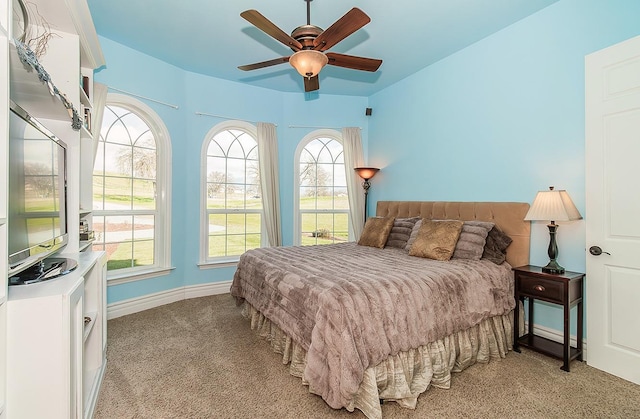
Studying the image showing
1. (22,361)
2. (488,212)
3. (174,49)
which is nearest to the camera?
(22,361)

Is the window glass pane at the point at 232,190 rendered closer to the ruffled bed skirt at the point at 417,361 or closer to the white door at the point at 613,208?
the ruffled bed skirt at the point at 417,361

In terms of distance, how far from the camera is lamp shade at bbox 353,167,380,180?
449cm

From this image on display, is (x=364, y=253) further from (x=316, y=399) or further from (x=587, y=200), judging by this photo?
(x=587, y=200)

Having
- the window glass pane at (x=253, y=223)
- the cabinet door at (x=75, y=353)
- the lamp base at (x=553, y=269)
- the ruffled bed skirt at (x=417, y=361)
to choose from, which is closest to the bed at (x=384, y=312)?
the ruffled bed skirt at (x=417, y=361)

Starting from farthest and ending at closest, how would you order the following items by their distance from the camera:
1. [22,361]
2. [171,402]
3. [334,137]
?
[334,137] → [171,402] → [22,361]

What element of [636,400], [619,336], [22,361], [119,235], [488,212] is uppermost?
[488,212]

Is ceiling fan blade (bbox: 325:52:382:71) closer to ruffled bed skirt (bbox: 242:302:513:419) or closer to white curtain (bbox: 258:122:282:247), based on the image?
white curtain (bbox: 258:122:282:247)

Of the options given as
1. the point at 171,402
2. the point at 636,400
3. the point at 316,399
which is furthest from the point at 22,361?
the point at 636,400

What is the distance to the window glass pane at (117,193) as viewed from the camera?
134 inches

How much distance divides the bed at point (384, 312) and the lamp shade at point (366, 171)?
1640 millimetres

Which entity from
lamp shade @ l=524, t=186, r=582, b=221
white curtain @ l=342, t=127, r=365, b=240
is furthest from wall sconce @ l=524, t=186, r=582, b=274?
white curtain @ l=342, t=127, r=365, b=240

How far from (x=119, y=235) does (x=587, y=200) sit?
4.57 metres

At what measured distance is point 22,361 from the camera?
1.17 meters

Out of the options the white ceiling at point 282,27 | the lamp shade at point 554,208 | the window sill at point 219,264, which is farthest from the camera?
the window sill at point 219,264
